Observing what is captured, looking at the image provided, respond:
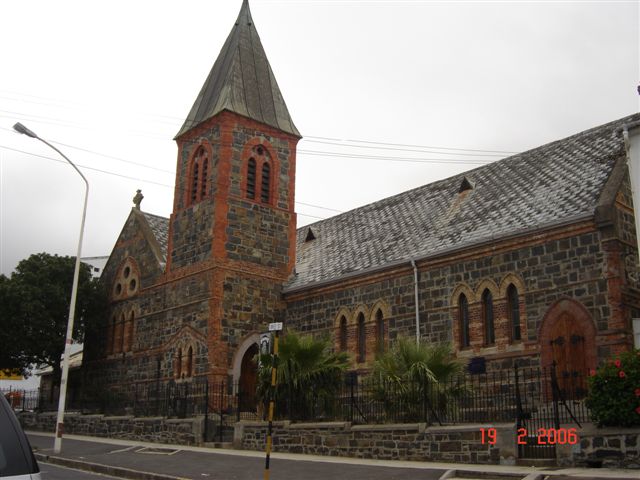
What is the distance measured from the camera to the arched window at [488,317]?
20391mm

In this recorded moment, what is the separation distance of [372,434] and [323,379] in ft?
12.2

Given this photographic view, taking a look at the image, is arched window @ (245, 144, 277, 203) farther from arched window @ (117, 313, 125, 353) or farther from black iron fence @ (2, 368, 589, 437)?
arched window @ (117, 313, 125, 353)

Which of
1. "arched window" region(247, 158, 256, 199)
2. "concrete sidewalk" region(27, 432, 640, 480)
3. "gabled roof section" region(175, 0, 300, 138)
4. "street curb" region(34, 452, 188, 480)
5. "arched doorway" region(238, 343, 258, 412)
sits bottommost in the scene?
"street curb" region(34, 452, 188, 480)

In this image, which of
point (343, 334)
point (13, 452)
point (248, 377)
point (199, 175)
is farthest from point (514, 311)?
point (13, 452)

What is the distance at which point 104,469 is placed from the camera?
Answer: 16.2m

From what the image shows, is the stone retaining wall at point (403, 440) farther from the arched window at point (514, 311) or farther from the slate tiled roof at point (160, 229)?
the slate tiled roof at point (160, 229)

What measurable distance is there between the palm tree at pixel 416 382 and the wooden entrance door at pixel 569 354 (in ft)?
9.25

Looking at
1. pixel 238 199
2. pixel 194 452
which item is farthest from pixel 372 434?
pixel 238 199

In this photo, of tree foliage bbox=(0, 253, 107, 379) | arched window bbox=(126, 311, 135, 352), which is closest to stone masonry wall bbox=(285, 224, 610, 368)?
arched window bbox=(126, 311, 135, 352)

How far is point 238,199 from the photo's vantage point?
27469mm

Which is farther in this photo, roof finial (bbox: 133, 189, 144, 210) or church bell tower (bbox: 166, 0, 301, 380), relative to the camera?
roof finial (bbox: 133, 189, 144, 210)

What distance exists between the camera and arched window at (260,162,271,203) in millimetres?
28734

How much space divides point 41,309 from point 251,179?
36.0ft

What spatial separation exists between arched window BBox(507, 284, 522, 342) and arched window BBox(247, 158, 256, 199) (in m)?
12.0
